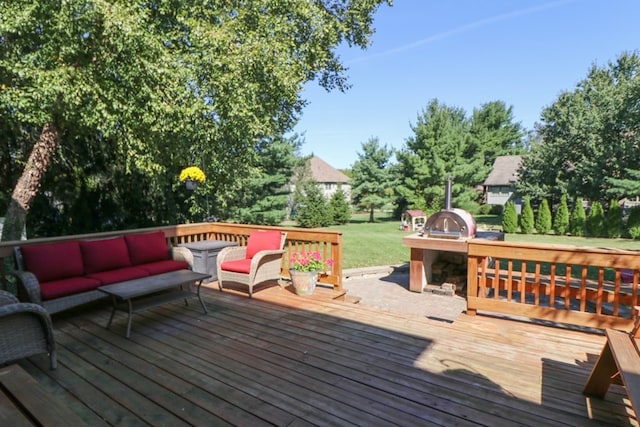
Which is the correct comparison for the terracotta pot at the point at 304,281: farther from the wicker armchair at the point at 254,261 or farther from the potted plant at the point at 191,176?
the potted plant at the point at 191,176

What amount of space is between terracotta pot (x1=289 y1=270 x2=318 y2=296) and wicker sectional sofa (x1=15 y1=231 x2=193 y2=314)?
150 cm

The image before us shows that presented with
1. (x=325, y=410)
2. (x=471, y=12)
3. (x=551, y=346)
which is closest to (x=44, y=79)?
(x=325, y=410)

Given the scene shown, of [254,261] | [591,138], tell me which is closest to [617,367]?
[254,261]

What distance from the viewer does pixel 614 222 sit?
50.2ft

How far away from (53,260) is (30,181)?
394 cm

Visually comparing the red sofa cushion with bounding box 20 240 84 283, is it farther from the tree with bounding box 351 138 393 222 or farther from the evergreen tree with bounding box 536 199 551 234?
the tree with bounding box 351 138 393 222

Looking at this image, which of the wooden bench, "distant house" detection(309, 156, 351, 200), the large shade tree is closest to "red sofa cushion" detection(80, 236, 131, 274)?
the large shade tree

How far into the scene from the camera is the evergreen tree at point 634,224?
14641 millimetres

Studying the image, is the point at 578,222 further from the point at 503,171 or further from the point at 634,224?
the point at 503,171

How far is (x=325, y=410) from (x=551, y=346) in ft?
7.46

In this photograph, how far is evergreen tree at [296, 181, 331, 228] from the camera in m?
20.7

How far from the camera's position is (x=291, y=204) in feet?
83.5

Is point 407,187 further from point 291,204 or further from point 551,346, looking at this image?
point 551,346

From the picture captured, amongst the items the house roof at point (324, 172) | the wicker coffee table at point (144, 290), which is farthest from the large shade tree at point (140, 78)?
the house roof at point (324, 172)
